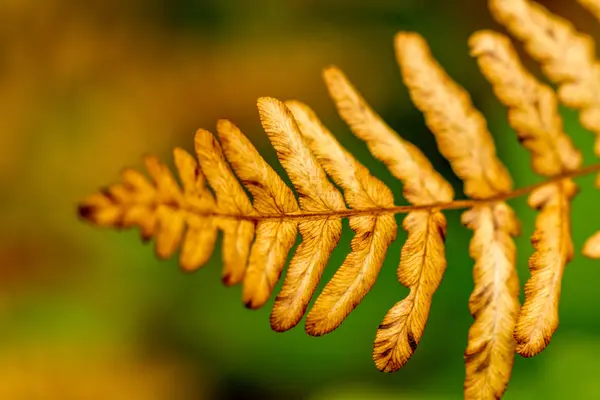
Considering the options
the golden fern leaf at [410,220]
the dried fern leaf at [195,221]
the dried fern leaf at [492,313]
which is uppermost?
the dried fern leaf at [195,221]

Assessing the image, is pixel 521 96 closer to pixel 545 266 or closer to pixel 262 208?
pixel 545 266

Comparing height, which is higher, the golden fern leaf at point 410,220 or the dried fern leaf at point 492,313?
the golden fern leaf at point 410,220

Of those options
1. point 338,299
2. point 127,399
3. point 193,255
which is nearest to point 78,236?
point 127,399

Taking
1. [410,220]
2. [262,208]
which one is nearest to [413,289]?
[410,220]

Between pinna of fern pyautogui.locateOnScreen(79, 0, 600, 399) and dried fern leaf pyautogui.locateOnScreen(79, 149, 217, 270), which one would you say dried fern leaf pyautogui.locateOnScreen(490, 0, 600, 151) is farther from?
dried fern leaf pyautogui.locateOnScreen(79, 149, 217, 270)

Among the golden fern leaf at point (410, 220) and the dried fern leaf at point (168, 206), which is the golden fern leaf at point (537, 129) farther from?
the dried fern leaf at point (168, 206)

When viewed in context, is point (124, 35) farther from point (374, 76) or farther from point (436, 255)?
point (436, 255)

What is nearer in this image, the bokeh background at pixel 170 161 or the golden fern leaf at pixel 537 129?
the golden fern leaf at pixel 537 129

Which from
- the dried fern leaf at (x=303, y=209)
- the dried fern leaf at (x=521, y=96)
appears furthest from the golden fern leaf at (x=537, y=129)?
the dried fern leaf at (x=303, y=209)
